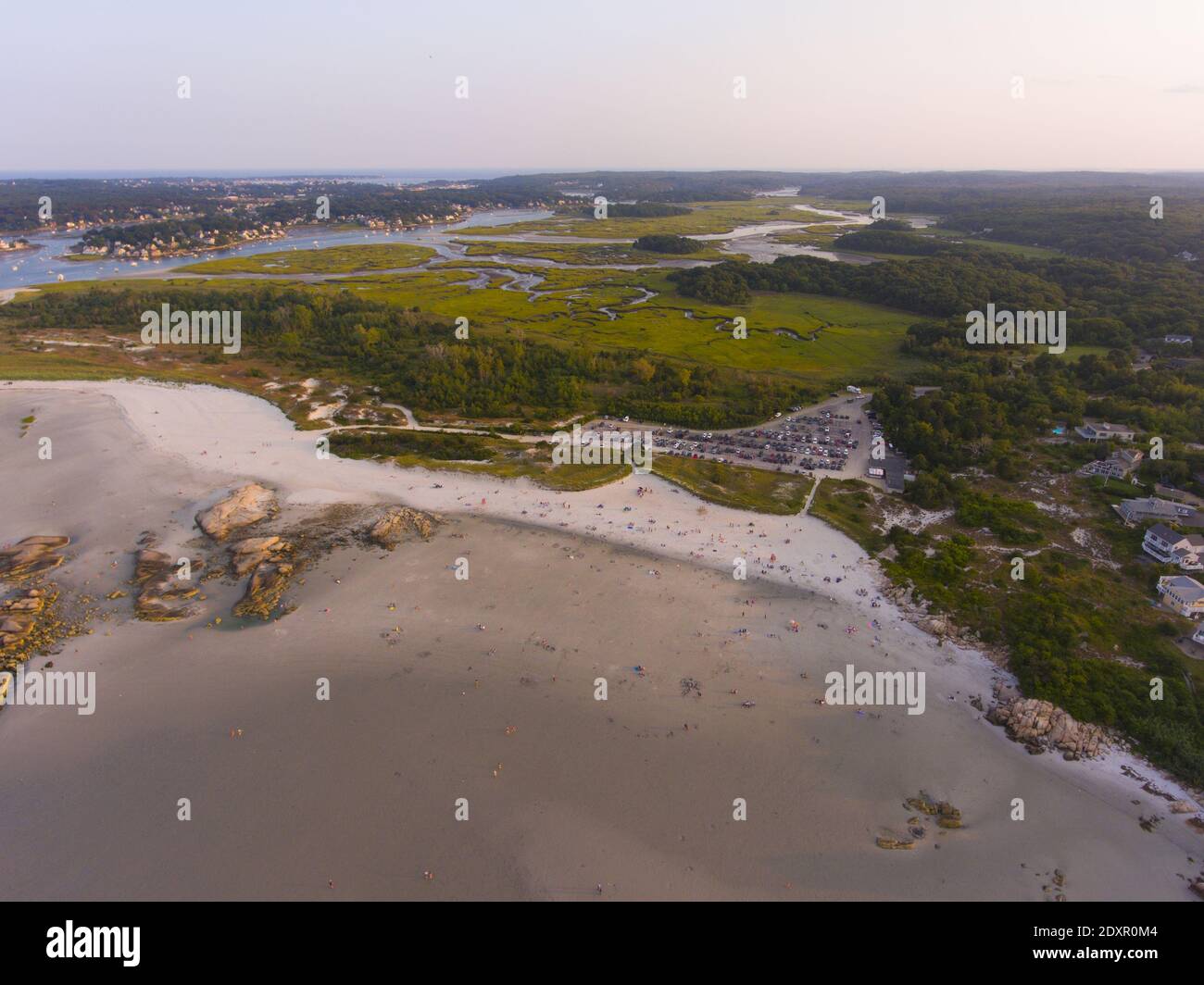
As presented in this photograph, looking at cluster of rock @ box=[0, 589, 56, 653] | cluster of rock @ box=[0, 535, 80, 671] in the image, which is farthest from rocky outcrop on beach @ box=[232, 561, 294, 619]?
cluster of rock @ box=[0, 589, 56, 653]

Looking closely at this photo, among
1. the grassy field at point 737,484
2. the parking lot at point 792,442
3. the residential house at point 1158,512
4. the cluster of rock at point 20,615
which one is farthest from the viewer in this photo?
the parking lot at point 792,442

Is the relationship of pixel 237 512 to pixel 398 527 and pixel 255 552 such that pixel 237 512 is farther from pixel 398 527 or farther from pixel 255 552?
pixel 398 527

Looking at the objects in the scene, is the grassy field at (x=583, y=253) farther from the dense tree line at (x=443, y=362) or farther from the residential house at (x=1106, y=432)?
the residential house at (x=1106, y=432)

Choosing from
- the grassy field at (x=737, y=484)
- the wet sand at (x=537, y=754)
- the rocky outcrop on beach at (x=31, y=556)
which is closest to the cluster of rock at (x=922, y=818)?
the wet sand at (x=537, y=754)

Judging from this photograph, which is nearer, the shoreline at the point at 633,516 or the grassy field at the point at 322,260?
the shoreline at the point at 633,516

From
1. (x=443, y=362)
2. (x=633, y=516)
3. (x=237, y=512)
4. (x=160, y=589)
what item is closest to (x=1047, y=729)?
(x=633, y=516)

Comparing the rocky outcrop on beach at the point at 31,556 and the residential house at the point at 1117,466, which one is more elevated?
the residential house at the point at 1117,466

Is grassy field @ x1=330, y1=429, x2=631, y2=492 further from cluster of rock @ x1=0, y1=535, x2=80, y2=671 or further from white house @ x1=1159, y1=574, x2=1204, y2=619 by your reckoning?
white house @ x1=1159, y1=574, x2=1204, y2=619
